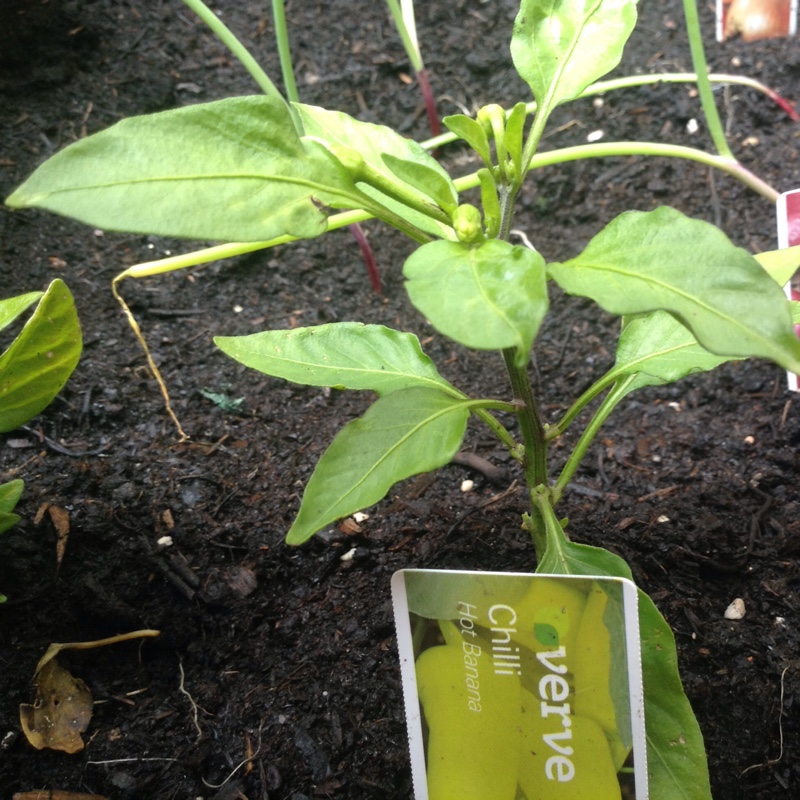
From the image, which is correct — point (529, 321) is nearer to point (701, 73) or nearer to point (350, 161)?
point (350, 161)

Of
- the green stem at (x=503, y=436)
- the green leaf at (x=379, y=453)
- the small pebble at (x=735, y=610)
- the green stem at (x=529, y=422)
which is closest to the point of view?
the green leaf at (x=379, y=453)

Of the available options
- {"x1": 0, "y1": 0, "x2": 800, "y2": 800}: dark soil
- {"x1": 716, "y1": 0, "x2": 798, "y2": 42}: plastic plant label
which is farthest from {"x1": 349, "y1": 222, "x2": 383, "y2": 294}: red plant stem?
{"x1": 716, "y1": 0, "x2": 798, "y2": 42}: plastic plant label

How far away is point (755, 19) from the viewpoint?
69.9 inches

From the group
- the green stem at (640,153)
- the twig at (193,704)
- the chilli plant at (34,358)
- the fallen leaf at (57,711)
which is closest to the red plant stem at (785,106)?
the green stem at (640,153)

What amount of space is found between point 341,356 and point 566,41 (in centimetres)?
44

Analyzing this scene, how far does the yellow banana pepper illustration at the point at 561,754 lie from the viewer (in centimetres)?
68

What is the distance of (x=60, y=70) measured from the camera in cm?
168

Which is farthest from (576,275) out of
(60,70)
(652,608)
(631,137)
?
(60,70)

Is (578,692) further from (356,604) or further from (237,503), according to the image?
(237,503)

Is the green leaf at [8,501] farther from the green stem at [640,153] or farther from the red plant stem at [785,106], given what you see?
the red plant stem at [785,106]

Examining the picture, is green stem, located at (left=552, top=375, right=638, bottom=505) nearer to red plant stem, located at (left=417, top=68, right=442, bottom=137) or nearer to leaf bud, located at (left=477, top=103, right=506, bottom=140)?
leaf bud, located at (left=477, top=103, right=506, bottom=140)

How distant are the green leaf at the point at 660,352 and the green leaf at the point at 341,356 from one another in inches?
9.0

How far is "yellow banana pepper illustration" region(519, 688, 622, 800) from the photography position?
2.23 ft

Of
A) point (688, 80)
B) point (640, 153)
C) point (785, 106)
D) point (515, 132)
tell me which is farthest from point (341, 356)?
point (785, 106)
